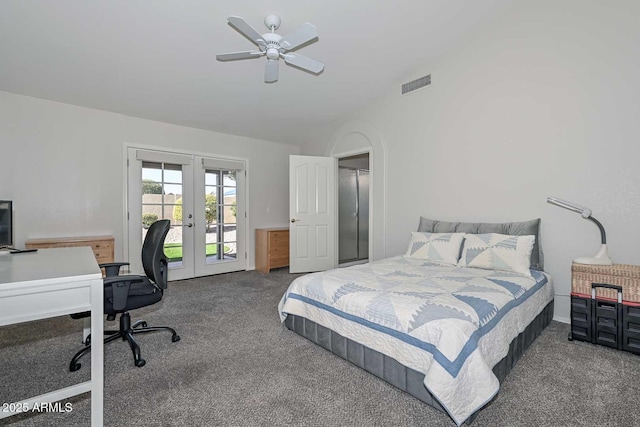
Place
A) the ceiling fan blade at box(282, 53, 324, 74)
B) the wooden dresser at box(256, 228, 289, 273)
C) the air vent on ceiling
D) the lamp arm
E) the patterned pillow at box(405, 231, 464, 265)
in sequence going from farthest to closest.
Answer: the wooden dresser at box(256, 228, 289, 273) → the air vent on ceiling → the patterned pillow at box(405, 231, 464, 265) → the ceiling fan blade at box(282, 53, 324, 74) → the lamp arm

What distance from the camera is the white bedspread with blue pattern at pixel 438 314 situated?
147 centimetres

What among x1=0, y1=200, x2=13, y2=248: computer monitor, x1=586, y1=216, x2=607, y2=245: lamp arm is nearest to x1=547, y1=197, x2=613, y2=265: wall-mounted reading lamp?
x1=586, y1=216, x2=607, y2=245: lamp arm

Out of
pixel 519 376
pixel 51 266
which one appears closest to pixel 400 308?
pixel 519 376

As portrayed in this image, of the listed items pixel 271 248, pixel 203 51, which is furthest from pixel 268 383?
pixel 271 248

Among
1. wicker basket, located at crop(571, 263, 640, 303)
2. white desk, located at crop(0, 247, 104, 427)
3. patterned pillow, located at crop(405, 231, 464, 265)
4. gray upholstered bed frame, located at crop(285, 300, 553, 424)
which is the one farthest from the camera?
patterned pillow, located at crop(405, 231, 464, 265)

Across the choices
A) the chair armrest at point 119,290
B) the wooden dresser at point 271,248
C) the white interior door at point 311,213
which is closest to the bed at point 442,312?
the chair armrest at point 119,290

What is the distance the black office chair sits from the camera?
2027mm

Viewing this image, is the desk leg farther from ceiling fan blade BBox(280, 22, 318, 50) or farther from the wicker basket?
the wicker basket

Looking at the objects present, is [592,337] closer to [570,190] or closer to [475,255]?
[475,255]

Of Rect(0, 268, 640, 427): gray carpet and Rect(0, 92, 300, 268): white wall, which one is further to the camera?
Rect(0, 92, 300, 268): white wall

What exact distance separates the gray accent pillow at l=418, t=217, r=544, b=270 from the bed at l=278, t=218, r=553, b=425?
0.5 inches

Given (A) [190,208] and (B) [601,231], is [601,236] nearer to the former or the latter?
(B) [601,231]

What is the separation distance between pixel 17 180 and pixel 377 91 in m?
4.68

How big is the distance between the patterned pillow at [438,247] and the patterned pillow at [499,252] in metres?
0.09
